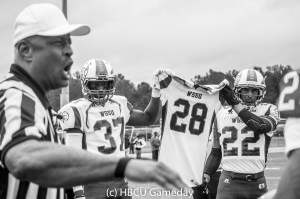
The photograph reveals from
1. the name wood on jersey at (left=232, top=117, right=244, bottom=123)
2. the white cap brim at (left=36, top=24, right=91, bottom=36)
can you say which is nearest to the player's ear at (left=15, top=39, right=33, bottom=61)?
Answer: the white cap brim at (left=36, top=24, right=91, bottom=36)

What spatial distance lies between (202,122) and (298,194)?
13.9 feet

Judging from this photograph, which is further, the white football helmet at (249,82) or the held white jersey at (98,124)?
the white football helmet at (249,82)

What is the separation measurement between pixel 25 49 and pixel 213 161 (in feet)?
15.9

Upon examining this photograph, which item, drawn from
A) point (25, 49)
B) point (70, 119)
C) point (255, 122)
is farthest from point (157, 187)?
point (25, 49)

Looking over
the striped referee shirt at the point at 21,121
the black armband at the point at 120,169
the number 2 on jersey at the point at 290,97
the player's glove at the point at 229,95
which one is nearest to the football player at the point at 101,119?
the player's glove at the point at 229,95

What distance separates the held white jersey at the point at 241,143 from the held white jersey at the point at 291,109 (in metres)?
4.51

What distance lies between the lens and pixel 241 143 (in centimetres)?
699

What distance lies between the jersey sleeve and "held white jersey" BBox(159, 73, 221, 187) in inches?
39.5

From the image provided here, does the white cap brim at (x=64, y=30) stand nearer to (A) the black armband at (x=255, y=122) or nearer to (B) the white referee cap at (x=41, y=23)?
(B) the white referee cap at (x=41, y=23)

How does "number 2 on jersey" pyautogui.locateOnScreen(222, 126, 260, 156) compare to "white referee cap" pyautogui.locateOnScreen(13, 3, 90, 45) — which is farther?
"number 2 on jersey" pyautogui.locateOnScreen(222, 126, 260, 156)

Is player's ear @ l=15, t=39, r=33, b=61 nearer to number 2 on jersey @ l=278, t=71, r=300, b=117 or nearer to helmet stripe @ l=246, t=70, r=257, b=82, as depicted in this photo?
number 2 on jersey @ l=278, t=71, r=300, b=117

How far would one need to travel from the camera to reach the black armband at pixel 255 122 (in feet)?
22.1

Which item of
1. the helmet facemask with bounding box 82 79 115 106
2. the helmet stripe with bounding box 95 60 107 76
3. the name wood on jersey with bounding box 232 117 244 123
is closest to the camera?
the helmet facemask with bounding box 82 79 115 106

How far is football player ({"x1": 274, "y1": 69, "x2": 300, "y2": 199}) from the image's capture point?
218 centimetres
